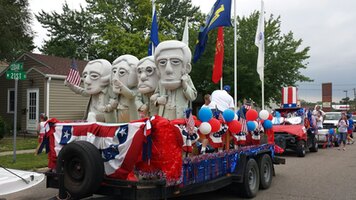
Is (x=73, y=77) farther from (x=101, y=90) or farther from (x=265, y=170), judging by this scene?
(x=265, y=170)

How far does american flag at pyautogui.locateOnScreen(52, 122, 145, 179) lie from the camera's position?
5016 mm

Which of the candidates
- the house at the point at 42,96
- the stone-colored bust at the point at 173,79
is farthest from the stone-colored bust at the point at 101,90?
the house at the point at 42,96

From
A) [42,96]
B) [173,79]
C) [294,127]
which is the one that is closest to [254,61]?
[294,127]

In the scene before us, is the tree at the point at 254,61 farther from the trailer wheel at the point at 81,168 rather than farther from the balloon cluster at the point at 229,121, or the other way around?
the trailer wheel at the point at 81,168

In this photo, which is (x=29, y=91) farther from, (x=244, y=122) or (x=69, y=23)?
(x=69, y=23)

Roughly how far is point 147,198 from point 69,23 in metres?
37.4

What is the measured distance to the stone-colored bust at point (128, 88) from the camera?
7.67 m

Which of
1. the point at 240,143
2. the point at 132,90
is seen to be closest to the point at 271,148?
the point at 240,143

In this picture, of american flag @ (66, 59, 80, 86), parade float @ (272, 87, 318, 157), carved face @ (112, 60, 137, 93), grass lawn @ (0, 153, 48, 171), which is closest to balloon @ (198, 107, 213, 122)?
carved face @ (112, 60, 137, 93)

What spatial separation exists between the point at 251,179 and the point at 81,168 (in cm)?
366

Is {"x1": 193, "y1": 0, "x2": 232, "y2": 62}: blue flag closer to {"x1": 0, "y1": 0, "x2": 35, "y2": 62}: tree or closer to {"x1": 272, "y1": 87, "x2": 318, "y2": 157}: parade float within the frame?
{"x1": 272, "y1": 87, "x2": 318, "y2": 157}: parade float

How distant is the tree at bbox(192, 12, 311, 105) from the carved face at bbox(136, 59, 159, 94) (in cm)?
1764

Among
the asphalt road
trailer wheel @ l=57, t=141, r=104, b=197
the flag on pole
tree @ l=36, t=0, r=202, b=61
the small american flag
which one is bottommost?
the asphalt road

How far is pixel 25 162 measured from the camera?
436 inches
